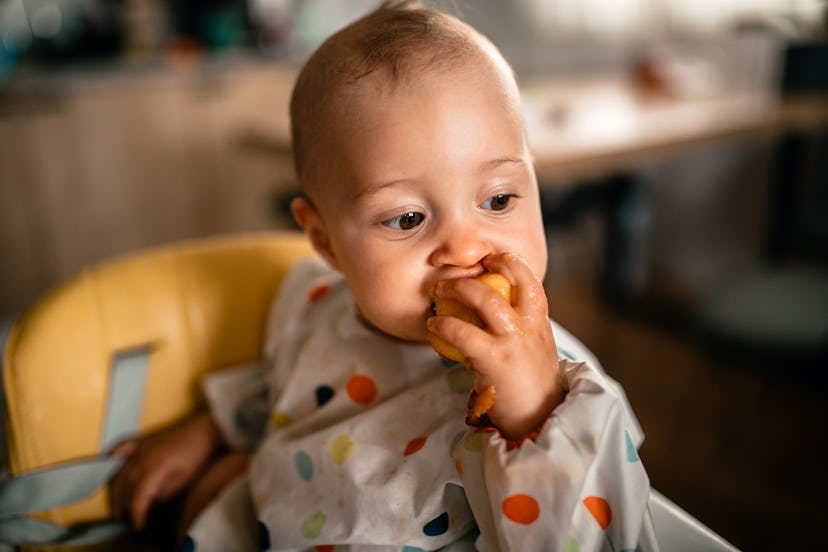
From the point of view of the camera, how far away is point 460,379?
681 millimetres

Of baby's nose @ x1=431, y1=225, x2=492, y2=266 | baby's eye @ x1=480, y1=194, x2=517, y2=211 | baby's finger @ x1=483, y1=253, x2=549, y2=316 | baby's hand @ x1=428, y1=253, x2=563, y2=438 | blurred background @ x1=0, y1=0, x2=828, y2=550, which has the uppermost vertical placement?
baby's eye @ x1=480, y1=194, x2=517, y2=211

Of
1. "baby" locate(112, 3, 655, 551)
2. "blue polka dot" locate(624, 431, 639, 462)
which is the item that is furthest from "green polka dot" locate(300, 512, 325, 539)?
"blue polka dot" locate(624, 431, 639, 462)

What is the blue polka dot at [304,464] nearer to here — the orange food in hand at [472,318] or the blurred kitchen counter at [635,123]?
the orange food in hand at [472,318]

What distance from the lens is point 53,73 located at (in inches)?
100.0

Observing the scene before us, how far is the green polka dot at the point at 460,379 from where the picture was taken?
67cm

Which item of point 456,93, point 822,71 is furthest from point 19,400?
point 822,71

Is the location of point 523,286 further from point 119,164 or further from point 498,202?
point 119,164

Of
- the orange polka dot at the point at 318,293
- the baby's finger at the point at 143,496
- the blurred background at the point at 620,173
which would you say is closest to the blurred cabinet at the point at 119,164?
the blurred background at the point at 620,173

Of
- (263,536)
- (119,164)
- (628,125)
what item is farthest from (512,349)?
(119,164)

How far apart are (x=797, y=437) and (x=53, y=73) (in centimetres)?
284

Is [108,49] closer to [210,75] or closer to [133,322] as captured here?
[210,75]

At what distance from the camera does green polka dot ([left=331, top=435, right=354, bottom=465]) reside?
68cm

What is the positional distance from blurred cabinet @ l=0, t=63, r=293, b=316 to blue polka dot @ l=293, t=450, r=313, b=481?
1.81 meters

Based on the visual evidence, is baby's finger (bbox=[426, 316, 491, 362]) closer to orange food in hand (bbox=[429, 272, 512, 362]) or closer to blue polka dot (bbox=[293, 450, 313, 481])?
orange food in hand (bbox=[429, 272, 512, 362])
